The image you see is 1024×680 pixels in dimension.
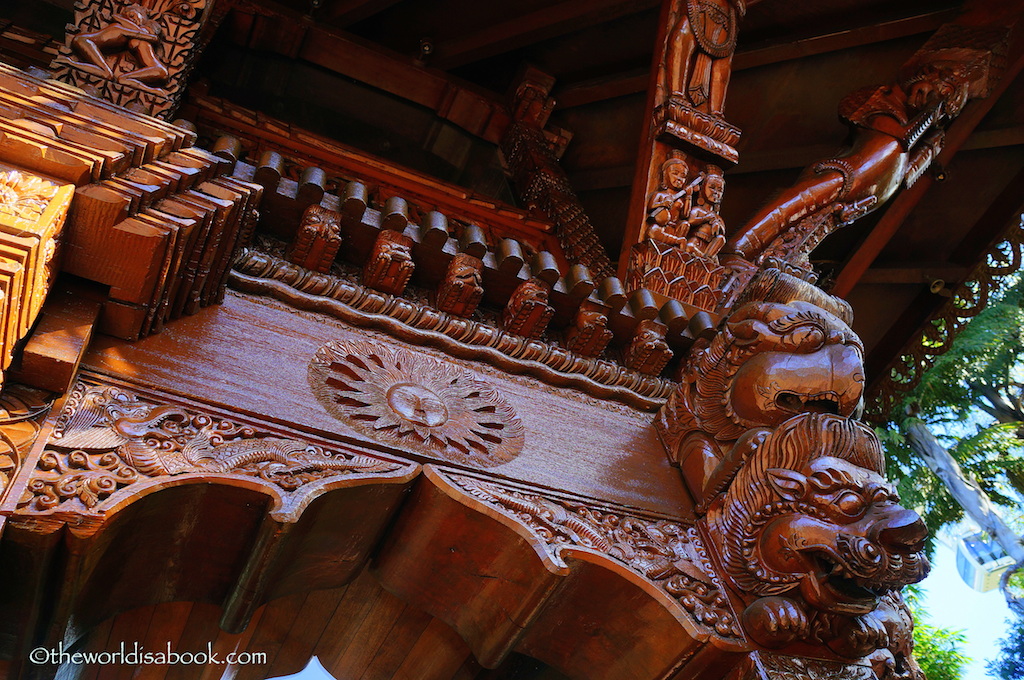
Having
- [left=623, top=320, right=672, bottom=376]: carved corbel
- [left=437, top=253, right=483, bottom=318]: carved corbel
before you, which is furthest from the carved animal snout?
[left=437, top=253, right=483, bottom=318]: carved corbel

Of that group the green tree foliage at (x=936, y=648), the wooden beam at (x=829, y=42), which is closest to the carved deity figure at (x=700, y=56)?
the wooden beam at (x=829, y=42)

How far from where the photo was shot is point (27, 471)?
128 centimetres

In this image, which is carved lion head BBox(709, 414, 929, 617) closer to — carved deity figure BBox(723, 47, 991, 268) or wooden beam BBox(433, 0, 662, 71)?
carved deity figure BBox(723, 47, 991, 268)

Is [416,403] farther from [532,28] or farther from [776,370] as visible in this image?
[532,28]

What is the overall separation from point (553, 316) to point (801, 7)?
245cm

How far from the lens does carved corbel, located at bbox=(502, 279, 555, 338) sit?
87.4 inches

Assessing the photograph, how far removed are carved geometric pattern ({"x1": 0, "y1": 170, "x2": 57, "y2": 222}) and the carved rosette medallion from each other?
65 cm

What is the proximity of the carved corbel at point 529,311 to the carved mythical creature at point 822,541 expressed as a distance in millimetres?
704

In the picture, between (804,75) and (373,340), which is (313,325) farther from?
(804,75)

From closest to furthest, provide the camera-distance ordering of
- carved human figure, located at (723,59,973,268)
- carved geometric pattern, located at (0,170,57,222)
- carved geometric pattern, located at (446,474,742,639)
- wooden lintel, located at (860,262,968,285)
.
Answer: carved geometric pattern, located at (0,170,57,222), carved geometric pattern, located at (446,474,742,639), carved human figure, located at (723,59,973,268), wooden lintel, located at (860,262,968,285)

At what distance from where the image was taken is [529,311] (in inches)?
87.7

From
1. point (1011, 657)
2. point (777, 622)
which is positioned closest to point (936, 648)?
point (1011, 657)

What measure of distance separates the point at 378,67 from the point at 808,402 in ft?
10.5

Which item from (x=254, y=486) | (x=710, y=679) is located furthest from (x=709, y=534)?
(x=254, y=486)
